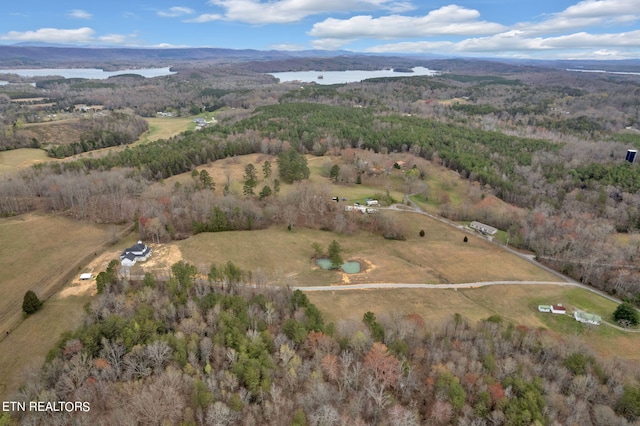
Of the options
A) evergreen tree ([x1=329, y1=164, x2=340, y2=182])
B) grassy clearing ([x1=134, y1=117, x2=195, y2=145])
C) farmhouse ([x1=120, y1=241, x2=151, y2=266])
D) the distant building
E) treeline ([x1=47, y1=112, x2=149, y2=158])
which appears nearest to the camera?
farmhouse ([x1=120, y1=241, x2=151, y2=266])

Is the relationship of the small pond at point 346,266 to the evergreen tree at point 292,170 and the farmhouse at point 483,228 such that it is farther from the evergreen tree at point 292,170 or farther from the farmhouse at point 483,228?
the evergreen tree at point 292,170

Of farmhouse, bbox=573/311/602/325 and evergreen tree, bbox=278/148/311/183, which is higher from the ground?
evergreen tree, bbox=278/148/311/183

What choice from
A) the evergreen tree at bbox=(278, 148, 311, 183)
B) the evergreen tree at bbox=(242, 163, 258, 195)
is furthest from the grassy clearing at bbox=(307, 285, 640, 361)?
the evergreen tree at bbox=(278, 148, 311, 183)

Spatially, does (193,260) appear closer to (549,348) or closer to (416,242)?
(416,242)

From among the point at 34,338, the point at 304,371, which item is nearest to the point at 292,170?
the point at 34,338

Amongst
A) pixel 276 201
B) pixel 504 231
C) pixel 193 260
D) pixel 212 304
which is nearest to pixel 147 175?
pixel 276 201

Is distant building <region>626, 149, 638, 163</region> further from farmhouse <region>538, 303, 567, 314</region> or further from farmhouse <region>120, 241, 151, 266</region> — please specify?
farmhouse <region>120, 241, 151, 266</region>

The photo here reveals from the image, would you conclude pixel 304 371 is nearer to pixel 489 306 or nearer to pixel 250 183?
pixel 489 306
